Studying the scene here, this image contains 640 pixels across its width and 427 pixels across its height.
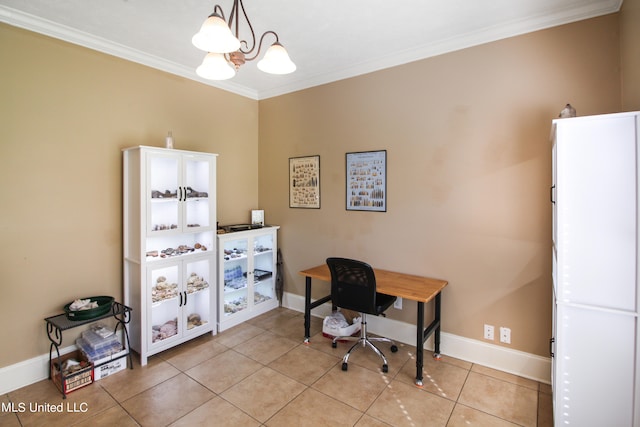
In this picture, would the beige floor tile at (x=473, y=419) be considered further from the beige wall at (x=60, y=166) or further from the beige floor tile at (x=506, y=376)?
the beige wall at (x=60, y=166)

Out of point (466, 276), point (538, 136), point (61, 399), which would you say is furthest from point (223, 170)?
point (538, 136)

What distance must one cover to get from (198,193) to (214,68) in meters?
1.65

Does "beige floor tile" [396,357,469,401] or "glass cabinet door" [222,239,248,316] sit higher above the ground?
"glass cabinet door" [222,239,248,316]

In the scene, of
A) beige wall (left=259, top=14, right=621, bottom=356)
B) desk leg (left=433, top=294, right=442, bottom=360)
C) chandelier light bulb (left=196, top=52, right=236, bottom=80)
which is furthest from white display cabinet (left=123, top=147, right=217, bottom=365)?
desk leg (left=433, top=294, right=442, bottom=360)

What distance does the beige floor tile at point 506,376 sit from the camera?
2485 millimetres

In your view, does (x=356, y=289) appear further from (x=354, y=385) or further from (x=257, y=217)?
(x=257, y=217)

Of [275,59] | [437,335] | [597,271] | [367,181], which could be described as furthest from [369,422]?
[275,59]

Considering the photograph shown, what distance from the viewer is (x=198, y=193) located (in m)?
3.25

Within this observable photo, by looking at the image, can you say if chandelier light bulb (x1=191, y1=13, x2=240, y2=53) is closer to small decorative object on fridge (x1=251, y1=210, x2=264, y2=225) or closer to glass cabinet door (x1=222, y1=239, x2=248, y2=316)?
glass cabinet door (x1=222, y1=239, x2=248, y2=316)

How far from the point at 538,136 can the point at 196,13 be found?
9.13 feet

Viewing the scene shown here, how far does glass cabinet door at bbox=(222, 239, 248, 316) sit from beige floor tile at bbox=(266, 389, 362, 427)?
157 centimetres

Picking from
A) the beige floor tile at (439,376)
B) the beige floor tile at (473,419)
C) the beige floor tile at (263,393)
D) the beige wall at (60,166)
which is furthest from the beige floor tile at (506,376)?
the beige wall at (60,166)

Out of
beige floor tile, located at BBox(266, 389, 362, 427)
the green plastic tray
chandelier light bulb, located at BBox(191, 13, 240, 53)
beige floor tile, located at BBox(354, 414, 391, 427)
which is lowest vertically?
beige floor tile, located at BBox(354, 414, 391, 427)

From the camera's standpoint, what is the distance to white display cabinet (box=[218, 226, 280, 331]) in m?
3.50
